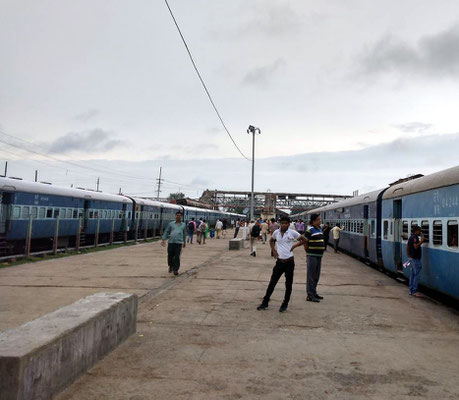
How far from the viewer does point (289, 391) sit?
13.6 ft

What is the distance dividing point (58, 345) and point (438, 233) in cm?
824

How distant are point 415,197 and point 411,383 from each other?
756 centimetres

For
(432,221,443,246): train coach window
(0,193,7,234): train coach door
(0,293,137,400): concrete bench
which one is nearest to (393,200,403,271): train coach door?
(432,221,443,246): train coach window

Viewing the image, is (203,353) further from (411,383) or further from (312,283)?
(312,283)

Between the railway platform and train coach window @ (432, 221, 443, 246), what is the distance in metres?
1.39

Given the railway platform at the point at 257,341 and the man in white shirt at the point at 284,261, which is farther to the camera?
the man in white shirt at the point at 284,261

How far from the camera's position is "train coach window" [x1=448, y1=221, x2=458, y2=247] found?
8430mm

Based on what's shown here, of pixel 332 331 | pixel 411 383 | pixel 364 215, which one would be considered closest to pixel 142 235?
pixel 364 215

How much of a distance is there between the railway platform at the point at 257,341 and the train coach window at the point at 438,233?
4.57 ft

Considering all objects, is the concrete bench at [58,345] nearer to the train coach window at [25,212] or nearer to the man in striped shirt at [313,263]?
the man in striped shirt at [313,263]

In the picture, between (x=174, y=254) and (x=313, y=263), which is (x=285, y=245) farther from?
(x=174, y=254)

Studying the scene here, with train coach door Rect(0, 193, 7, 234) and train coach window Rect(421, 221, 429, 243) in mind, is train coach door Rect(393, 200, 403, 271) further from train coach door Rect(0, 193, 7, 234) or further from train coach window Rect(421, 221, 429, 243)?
train coach door Rect(0, 193, 7, 234)

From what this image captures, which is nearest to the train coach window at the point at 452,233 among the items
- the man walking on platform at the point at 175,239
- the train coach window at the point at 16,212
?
the man walking on platform at the point at 175,239

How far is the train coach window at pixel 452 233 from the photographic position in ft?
27.7
